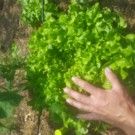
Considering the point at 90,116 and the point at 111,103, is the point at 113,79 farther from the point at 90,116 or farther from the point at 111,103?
the point at 90,116

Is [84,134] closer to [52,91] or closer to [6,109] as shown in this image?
[52,91]

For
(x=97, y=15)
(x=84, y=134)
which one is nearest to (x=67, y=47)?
(x=97, y=15)

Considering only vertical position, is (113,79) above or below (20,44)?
below

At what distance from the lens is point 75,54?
1969 mm

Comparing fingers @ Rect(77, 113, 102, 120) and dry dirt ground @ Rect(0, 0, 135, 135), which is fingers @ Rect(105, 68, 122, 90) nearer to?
fingers @ Rect(77, 113, 102, 120)

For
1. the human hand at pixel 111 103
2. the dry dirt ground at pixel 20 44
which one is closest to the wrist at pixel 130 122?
the human hand at pixel 111 103

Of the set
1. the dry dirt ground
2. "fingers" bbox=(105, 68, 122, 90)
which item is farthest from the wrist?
the dry dirt ground

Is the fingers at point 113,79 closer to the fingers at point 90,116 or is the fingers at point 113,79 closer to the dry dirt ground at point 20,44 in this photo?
the fingers at point 90,116

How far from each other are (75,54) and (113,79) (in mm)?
281

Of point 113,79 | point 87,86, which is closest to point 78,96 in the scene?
point 87,86

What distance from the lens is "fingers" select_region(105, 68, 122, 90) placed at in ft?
5.89

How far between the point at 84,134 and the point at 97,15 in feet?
2.61

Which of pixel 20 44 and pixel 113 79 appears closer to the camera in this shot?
pixel 113 79

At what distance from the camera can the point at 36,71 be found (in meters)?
2.08
